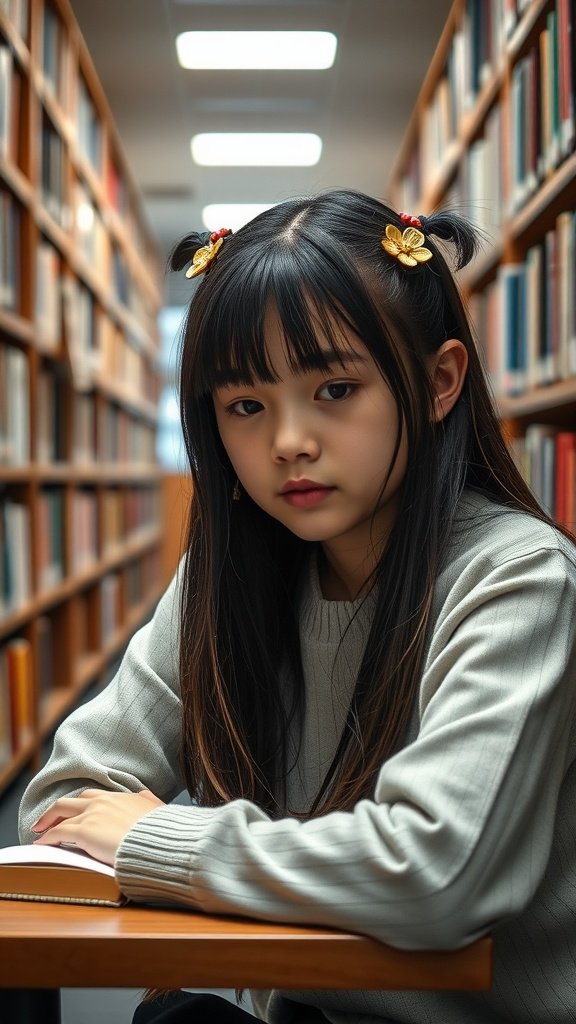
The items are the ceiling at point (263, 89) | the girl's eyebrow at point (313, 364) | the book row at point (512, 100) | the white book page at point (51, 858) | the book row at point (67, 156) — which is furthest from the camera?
the book row at point (67, 156)

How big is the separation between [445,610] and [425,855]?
0.71 feet

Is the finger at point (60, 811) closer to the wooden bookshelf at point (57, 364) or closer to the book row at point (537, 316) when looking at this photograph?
the wooden bookshelf at point (57, 364)

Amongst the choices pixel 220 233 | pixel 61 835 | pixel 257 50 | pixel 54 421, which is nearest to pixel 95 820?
pixel 61 835

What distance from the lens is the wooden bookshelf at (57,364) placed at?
209 cm

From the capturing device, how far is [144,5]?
103 centimetres

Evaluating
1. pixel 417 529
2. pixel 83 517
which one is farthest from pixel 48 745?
pixel 417 529

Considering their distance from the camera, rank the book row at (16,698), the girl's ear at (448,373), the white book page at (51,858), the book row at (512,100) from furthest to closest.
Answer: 1. the book row at (16,698)
2. the book row at (512,100)
3. the girl's ear at (448,373)
4. the white book page at (51,858)

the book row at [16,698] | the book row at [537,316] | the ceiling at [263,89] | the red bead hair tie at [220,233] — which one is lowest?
the book row at [16,698]

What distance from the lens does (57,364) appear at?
10.0ft

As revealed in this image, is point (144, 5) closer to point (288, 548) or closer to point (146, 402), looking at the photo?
point (288, 548)

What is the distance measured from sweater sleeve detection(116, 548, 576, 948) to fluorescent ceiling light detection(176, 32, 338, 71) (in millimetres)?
652

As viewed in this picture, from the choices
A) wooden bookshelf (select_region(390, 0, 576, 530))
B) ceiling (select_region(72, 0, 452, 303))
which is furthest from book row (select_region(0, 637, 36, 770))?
ceiling (select_region(72, 0, 452, 303))

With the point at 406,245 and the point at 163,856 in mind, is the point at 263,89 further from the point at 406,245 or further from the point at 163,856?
the point at 163,856

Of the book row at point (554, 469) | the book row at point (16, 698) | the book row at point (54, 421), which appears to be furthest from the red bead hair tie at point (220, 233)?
the book row at point (16, 698)
